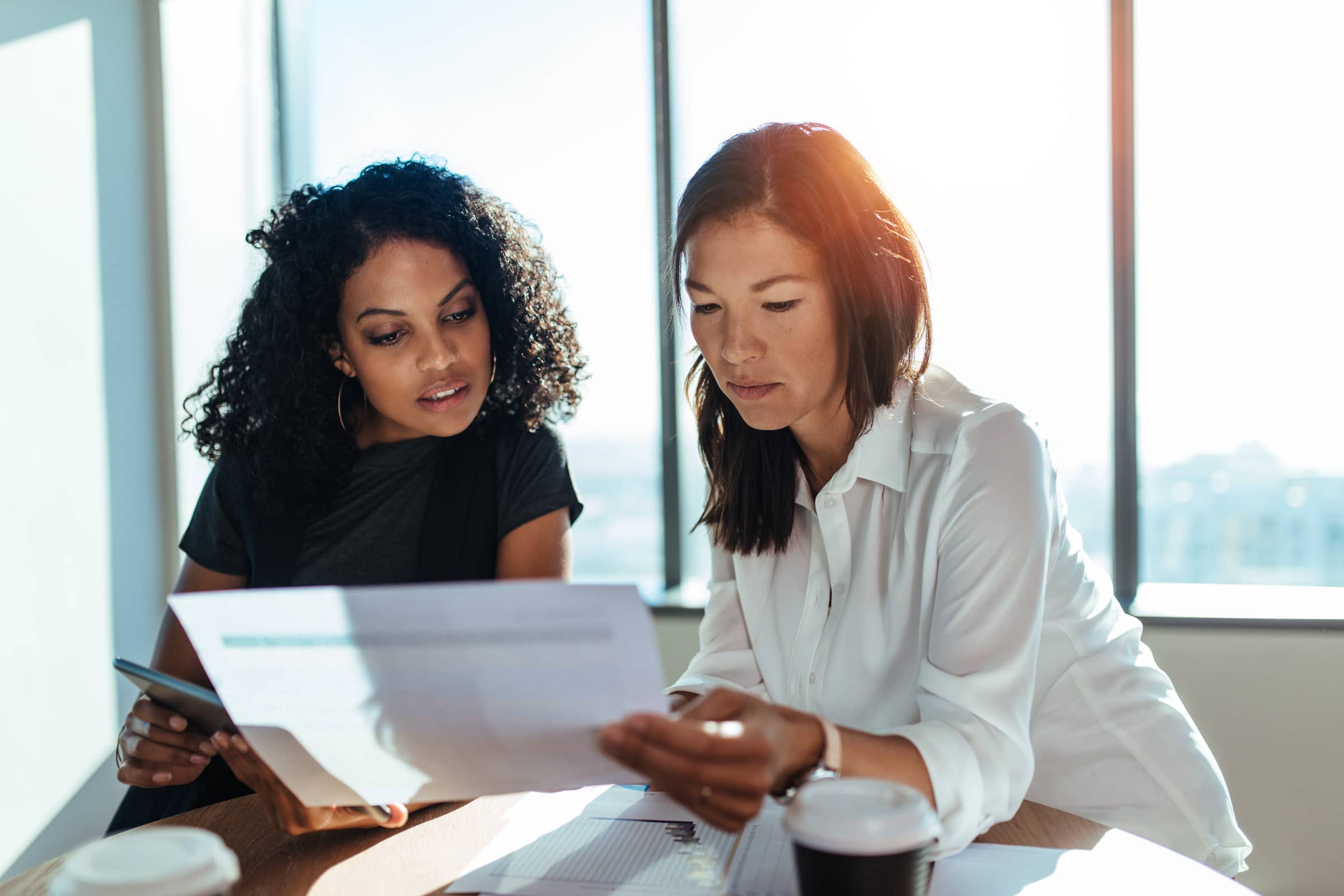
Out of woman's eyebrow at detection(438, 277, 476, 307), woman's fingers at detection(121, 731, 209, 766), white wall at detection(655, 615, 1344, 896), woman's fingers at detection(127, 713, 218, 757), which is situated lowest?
white wall at detection(655, 615, 1344, 896)

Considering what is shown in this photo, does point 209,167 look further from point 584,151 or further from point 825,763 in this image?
point 825,763

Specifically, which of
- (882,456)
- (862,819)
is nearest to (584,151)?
(882,456)

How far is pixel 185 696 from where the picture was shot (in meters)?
0.93

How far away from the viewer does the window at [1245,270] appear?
7.95 feet

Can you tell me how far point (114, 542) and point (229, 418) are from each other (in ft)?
3.69

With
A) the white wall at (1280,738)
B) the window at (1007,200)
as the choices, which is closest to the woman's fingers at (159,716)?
the window at (1007,200)

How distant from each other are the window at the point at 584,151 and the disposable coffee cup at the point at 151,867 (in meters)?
2.16

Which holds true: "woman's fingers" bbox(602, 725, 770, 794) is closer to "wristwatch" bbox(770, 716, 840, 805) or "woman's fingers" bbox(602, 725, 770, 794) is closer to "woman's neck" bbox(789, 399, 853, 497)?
"wristwatch" bbox(770, 716, 840, 805)

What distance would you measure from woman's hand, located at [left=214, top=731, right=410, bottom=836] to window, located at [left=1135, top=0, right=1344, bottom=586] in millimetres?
2178

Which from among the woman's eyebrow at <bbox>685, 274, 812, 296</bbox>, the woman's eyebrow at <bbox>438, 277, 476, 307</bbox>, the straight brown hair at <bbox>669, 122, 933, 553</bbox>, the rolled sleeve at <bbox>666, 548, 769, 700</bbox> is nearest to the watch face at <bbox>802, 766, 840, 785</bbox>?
the rolled sleeve at <bbox>666, 548, 769, 700</bbox>

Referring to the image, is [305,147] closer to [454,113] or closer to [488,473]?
[454,113]

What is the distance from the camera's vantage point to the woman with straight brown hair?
3.59 feet

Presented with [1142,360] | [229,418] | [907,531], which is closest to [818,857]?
[907,531]

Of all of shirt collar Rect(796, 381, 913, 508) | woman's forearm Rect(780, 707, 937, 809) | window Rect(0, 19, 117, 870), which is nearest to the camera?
woman's forearm Rect(780, 707, 937, 809)
